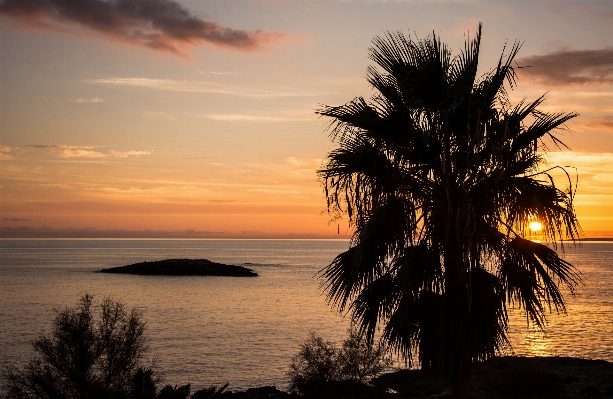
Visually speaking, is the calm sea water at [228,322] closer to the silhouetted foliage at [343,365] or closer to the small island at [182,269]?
the silhouetted foliage at [343,365]

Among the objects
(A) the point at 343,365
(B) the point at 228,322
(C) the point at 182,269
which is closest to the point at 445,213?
(A) the point at 343,365

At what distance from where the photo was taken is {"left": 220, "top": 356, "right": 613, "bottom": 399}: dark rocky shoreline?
32812 mm

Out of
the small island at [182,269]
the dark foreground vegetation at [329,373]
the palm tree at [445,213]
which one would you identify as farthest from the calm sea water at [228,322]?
the palm tree at [445,213]

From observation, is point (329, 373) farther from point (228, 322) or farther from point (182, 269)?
point (182, 269)

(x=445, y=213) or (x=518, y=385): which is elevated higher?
(x=445, y=213)

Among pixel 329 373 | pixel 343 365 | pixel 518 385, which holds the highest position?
pixel 343 365

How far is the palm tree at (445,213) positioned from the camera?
33.4 feet

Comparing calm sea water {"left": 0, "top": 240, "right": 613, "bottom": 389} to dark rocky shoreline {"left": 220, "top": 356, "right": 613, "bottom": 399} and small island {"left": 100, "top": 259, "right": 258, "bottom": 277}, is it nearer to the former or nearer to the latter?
dark rocky shoreline {"left": 220, "top": 356, "right": 613, "bottom": 399}

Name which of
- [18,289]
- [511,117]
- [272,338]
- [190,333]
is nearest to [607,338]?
[272,338]

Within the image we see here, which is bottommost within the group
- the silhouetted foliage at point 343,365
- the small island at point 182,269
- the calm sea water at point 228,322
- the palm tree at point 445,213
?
the calm sea water at point 228,322

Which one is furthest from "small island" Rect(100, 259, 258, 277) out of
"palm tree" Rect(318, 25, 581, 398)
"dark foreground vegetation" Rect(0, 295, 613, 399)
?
"palm tree" Rect(318, 25, 581, 398)

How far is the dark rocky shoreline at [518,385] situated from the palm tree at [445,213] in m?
21.6

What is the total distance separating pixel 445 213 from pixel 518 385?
1046 inches

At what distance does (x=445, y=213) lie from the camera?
10.5m
